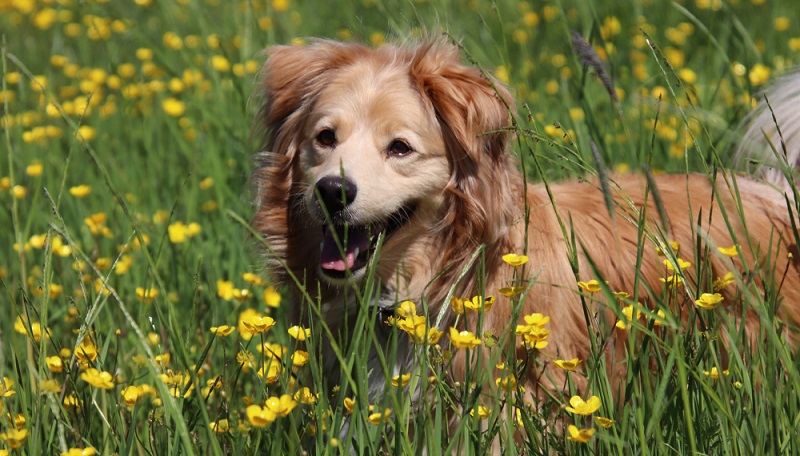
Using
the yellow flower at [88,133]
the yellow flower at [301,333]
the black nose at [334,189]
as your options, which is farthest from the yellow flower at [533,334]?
the yellow flower at [88,133]

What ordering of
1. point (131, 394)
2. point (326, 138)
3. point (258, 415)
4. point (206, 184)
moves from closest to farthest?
point (258, 415)
point (131, 394)
point (326, 138)
point (206, 184)

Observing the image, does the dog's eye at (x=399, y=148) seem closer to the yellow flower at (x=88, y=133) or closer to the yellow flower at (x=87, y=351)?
the yellow flower at (x=87, y=351)

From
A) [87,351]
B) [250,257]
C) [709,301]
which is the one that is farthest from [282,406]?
[250,257]

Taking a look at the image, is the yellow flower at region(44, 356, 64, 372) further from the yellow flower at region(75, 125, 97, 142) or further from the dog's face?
the yellow flower at region(75, 125, 97, 142)

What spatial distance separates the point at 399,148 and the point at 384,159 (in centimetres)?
7

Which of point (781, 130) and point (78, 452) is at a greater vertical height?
point (781, 130)

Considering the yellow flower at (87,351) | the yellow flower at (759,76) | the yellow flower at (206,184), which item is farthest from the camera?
the yellow flower at (759,76)

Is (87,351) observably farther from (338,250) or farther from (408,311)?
(338,250)

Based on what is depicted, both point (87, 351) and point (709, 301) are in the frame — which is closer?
point (709, 301)

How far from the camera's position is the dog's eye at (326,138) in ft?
10.2

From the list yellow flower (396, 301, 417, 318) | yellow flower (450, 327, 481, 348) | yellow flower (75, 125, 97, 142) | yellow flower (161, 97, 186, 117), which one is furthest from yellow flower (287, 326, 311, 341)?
yellow flower (75, 125, 97, 142)

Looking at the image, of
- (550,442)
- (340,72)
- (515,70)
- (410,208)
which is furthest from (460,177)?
(515,70)

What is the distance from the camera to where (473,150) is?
2.95m

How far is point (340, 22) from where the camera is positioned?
20.4 feet
